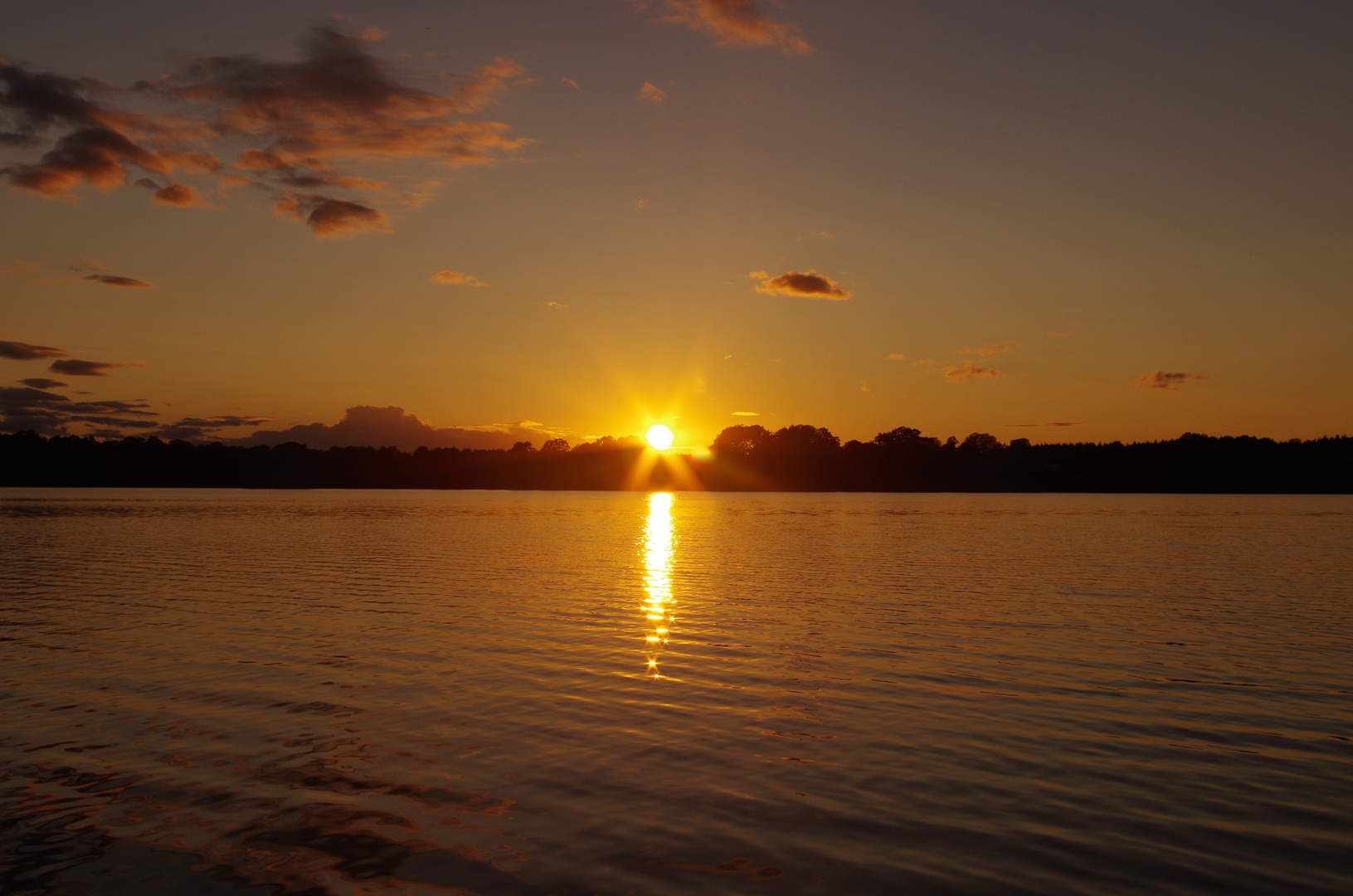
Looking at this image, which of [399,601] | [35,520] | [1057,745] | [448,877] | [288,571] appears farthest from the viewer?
[35,520]

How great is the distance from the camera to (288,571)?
43.4 meters

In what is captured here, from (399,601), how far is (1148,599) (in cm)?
2917

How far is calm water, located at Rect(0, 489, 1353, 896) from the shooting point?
32.6 feet

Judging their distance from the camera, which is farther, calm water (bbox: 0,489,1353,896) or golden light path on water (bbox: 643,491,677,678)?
golden light path on water (bbox: 643,491,677,678)

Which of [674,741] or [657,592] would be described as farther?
[657,592]

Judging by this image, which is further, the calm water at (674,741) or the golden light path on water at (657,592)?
the golden light path on water at (657,592)

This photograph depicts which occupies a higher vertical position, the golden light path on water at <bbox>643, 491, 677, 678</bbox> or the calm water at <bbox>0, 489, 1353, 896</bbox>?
the calm water at <bbox>0, 489, 1353, 896</bbox>

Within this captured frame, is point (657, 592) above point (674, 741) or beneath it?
beneath

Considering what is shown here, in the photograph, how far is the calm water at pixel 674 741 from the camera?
9930mm

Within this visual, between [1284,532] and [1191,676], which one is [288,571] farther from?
[1284,532]

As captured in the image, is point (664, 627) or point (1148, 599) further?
point (1148, 599)

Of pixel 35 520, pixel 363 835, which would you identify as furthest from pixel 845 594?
pixel 35 520

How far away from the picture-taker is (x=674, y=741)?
14812 millimetres

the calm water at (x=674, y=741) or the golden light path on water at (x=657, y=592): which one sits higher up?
the calm water at (x=674, y=741)
